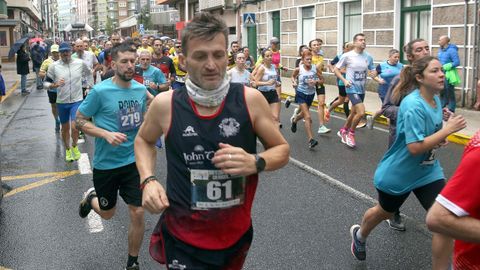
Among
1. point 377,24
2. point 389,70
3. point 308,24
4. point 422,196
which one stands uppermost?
point 308,24

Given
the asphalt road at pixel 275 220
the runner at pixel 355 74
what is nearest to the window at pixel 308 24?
the runner at pixel 355 74

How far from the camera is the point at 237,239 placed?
2734 mm

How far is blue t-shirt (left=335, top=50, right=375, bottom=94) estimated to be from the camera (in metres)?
9.76

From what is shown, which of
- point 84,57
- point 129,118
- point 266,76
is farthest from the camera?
point 84,57

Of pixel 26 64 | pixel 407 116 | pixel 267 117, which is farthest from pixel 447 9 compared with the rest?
pixel 26 64

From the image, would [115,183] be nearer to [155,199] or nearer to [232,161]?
[155,199]

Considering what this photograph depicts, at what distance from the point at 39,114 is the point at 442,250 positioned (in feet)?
44.2

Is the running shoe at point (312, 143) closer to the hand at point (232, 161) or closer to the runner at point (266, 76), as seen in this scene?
the runner at point (266, 76)

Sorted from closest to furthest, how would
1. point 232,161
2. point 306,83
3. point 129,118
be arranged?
point 232,161 → point 129,118 → point 306,83

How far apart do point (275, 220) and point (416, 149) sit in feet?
7.24

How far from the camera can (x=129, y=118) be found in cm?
483

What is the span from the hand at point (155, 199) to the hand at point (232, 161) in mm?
327

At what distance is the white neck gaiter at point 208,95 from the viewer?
2.57 m

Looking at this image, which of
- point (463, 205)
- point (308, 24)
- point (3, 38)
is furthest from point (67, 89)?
point (3, 38)
